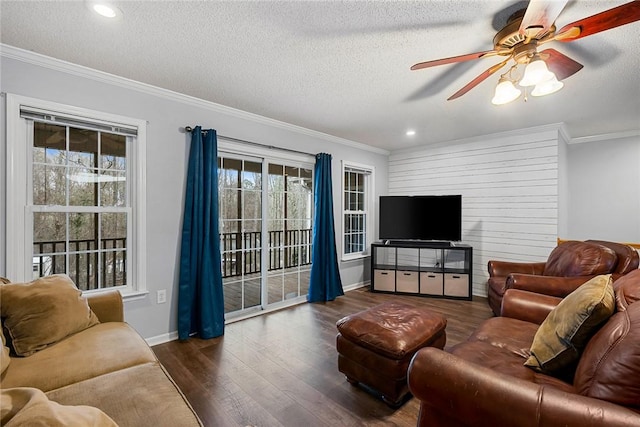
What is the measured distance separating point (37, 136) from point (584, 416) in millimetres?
3706

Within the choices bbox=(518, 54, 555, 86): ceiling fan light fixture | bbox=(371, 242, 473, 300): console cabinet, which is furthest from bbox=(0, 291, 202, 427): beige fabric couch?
bbox=(371, 242, 473, 300): console cabinet

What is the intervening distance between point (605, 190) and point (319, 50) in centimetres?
506

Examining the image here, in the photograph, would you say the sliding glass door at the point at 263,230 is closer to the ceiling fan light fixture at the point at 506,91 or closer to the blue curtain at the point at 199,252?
the blue curtain at the point at 199,252

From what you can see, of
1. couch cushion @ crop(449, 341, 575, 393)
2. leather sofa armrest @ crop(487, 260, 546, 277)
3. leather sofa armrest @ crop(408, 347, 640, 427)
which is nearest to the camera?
leather sofa armrest @ crop(408, 347, 640, 427)

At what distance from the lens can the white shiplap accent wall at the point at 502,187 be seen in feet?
13.3

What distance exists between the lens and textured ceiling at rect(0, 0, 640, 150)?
1.79 metres

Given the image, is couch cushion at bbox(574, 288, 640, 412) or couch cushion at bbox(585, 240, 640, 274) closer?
couch cushion at bbox(574, 288, 640, 412)

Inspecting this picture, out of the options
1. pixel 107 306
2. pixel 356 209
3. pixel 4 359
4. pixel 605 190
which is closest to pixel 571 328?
pixel 4 359

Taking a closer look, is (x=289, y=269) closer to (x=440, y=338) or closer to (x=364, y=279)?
(x=364, y=279)

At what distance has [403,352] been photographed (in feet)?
6.28

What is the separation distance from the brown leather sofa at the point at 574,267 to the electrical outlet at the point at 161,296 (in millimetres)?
3404

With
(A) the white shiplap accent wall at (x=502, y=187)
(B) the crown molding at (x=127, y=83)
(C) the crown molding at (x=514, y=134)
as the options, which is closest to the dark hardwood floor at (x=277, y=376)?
(A) the white shiplap accent wall at (x=502, y=187)

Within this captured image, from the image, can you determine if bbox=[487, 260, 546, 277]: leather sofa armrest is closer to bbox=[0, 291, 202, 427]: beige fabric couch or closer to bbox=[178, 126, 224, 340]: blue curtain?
bbox=[178, 126, 224, 340]: blue curtain

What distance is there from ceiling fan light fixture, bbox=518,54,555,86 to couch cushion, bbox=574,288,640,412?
1274 mm
